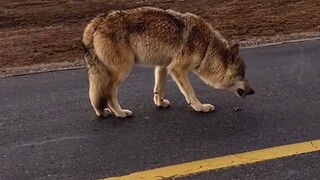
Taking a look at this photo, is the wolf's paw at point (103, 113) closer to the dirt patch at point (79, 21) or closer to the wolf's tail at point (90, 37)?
the wolf's tail at point (90, 37)

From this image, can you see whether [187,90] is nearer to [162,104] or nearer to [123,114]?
[162,104]

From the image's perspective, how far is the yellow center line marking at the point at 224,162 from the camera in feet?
14.5

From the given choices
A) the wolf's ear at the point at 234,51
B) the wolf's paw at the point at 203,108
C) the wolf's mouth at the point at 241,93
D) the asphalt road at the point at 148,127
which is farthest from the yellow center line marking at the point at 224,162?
the wolf's ear at the point at 234,51

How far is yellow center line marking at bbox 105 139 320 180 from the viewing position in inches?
174

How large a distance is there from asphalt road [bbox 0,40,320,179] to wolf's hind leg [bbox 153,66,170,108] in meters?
0.08

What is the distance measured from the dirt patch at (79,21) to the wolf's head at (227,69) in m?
2.92

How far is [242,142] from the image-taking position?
16.7 ft

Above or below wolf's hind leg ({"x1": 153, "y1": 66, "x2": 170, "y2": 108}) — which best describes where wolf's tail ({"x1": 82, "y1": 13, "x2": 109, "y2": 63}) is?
above

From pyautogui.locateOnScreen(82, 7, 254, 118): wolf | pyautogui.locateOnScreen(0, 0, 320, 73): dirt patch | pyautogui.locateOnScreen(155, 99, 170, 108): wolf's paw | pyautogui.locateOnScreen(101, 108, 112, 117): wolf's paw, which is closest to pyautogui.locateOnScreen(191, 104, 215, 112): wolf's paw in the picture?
pyautogui.locateOnScreen(82, 7, 254, 118): wolf

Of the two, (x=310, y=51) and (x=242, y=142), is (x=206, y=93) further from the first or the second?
(x=310, y=51)

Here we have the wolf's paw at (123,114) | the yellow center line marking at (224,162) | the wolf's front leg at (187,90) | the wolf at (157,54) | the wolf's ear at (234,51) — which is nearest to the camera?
the yellow center line marking at (224,162)

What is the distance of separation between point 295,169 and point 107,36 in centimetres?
230

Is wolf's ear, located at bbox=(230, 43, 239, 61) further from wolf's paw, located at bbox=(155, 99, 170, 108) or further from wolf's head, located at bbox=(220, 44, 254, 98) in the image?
wolf's paw, located at bbox=(155, 99, 170, 108)

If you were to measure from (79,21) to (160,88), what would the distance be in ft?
20.8
